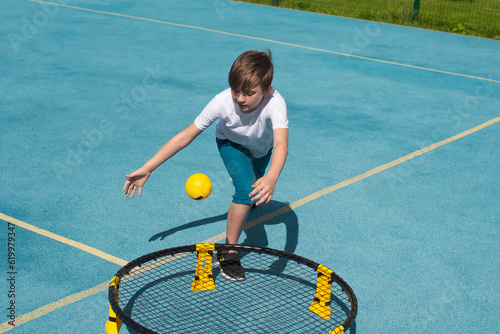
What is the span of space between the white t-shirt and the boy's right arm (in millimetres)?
126

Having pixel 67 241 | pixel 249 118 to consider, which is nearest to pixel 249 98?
pixel 249 118

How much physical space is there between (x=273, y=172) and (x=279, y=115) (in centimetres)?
57

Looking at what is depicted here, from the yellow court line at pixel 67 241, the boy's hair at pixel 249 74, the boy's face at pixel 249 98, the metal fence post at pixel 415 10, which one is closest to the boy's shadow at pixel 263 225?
the yellow court line at pixel 67 241

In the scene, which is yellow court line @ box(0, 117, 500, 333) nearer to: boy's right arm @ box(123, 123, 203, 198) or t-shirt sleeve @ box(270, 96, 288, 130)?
boy's right arm @ box(123, 123, 203, 198)

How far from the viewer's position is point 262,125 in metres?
3.87

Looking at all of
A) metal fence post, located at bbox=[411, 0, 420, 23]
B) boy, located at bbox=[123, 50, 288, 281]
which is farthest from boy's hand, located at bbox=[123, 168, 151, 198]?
metal fence post, located at bbox=[411, 0, 420, 23]

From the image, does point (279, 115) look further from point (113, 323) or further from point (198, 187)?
point (113, 323)

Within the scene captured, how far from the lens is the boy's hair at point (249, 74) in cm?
352

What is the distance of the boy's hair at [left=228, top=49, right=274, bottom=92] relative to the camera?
3.52 m

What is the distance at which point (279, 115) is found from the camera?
12.1 ft

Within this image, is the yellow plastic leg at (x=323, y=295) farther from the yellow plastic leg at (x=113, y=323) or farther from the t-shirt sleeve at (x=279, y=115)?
the yellow plastic leg at (x=113, y=323)

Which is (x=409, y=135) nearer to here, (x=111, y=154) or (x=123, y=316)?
(x=111, y=154)

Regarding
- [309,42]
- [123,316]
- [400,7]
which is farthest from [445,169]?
[400,7]

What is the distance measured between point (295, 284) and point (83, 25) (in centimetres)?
1091
